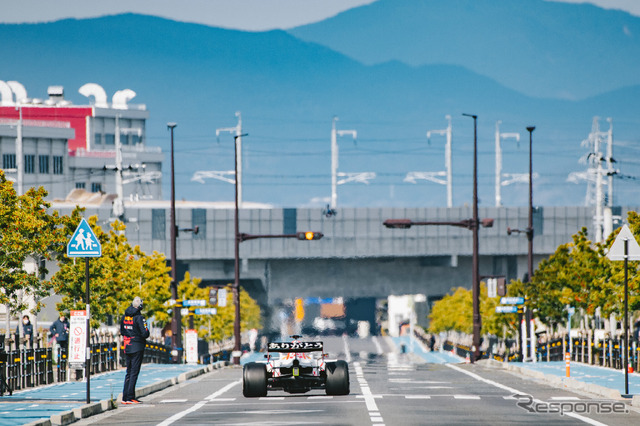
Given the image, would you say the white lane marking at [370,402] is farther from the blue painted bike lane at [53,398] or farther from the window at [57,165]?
the window at [57,165]

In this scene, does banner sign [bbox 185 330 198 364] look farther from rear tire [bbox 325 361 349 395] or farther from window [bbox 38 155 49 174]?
window [bbox 38 155 49 174]

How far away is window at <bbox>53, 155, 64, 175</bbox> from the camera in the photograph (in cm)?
15875

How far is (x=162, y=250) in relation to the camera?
10831 cm

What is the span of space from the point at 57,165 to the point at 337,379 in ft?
451

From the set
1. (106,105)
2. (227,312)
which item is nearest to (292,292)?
(227,312)

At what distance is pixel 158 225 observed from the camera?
109m

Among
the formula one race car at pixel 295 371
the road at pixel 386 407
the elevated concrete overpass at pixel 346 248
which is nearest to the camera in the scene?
the road at pixel 386 407

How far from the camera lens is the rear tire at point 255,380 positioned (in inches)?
1014

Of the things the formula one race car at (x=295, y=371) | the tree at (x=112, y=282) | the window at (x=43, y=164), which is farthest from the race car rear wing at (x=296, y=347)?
the window at (x=43, y=164)

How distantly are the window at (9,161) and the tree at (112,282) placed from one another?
81.4 metres

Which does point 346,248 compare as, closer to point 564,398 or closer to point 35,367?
point 35,367

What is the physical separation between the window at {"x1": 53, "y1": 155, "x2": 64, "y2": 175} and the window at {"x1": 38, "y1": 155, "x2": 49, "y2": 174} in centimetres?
152

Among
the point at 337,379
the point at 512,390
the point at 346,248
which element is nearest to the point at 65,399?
the point at 337,379

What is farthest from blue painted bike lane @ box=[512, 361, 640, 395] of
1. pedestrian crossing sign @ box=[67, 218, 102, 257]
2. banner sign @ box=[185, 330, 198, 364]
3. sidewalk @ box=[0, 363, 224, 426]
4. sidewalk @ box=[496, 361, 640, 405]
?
banner sign @ box=[185, 330, 198, 364]
